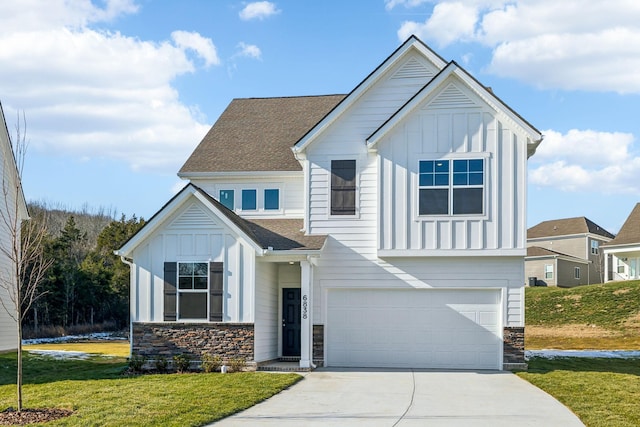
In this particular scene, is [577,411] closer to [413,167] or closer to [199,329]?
[413,167]

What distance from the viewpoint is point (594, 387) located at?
51.1 feet

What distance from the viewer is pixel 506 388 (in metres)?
15.8

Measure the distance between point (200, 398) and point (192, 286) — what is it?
19.0 feet

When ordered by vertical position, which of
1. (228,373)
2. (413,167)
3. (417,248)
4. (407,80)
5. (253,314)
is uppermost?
(407,80)

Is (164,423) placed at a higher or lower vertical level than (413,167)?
lower

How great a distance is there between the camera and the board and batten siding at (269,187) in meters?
22.3

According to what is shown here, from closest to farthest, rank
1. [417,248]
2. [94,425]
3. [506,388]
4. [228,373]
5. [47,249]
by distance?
[94,425] < [506,388] < [228,373] < [417,248] < [47,249]

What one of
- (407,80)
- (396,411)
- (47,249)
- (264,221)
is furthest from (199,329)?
(47,249)

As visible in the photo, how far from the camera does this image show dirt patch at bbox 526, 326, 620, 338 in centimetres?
3707

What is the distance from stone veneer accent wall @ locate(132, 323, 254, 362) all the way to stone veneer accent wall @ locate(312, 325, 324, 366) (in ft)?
7.26

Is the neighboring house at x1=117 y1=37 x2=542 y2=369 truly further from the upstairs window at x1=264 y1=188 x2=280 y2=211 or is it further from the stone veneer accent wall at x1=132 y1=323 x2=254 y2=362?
the upstairs window at x1=264 y1=188 x2=280 y2=211

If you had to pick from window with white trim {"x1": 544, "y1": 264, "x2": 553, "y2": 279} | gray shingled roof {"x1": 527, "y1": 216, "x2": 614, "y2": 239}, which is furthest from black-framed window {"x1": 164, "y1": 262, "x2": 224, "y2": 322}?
gray shingled roof {"x1": 527, "y1": 216, "x2": 614, "y2": 239}

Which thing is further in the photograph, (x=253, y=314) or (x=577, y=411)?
(x=253, y=314)

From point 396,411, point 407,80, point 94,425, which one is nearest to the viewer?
point 94,425
